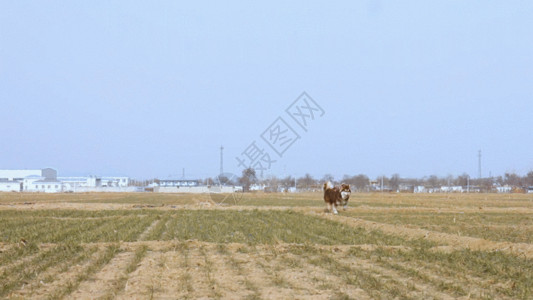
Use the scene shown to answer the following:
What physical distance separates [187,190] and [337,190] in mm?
79812

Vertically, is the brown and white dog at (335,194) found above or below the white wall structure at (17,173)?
below

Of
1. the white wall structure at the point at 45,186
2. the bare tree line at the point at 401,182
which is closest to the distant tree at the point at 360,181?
the bare tree line at the point at 401,182

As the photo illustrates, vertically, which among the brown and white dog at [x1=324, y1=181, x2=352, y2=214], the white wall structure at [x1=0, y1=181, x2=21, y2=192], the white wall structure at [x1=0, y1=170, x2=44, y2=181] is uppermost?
the white wall structure at [x1=0, y1=170, x2=44, y2=181]

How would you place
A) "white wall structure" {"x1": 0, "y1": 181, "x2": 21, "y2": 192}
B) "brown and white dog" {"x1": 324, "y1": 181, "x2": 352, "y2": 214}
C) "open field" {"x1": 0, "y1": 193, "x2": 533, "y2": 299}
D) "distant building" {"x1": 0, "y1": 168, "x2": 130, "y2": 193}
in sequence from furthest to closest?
"white wall structure" {"x1": 0, "y1": 181, "x2": 21, "y2": 192}
"distant building" {"x1": 0, "y1": 168, "x2": 130, "y2": 193}
"brown and white dog" {"x1": 324, "y1": 181, "x2": 352, "y2": 214}
"open field" {"x1": 0, "y1": 193, "x2": 533, "y2": 299}

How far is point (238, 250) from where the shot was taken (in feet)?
40.3

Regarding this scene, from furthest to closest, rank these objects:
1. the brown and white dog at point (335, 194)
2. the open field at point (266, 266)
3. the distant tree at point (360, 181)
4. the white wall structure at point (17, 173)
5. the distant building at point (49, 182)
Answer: the white wall structure at point (17, 173) → the distant tree at point (360, 181) → the distant building at point (49, 182) → the brown and white dog at point (335, 194) → the open field at point (266, 266)

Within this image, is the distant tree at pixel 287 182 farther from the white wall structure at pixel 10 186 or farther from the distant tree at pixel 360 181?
the white wall structure at pixel 10 186

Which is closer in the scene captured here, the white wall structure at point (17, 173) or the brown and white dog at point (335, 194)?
the brown and white dog at point (335, 194)

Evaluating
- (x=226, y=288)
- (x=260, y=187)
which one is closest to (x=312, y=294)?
(x=226, y=288)

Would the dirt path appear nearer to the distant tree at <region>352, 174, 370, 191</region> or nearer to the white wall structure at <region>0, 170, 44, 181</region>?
the distant tree at <region>352, 174, 370, 191</region>

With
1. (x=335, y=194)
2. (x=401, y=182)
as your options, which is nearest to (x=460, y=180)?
(x=401, y=182)

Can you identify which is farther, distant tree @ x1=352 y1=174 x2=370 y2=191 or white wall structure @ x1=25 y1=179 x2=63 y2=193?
distant tree @ x1=352 y1=174 x2=370 y2=191

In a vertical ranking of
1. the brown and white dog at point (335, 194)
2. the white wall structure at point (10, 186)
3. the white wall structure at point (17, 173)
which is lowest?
the white wall structure at point (10, 186)

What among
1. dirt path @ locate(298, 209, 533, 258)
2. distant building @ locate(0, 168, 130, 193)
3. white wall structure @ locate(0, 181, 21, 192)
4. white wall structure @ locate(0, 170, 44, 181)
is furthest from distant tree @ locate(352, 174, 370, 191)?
dirt path @ locate(298, 209, 533, 258)
